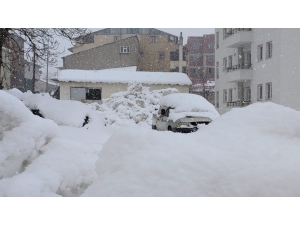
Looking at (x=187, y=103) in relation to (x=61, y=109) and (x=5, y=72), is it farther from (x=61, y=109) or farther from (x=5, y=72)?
(x=5, y=72)

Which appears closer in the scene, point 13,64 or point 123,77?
point 123,77

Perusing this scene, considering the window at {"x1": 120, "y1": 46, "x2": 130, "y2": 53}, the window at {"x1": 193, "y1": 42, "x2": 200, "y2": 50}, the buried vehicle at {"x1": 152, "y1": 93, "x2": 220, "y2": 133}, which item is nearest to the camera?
the buried vehicle at {"x1": 152, "y1": 93, "x2": 220, "y2": 133}

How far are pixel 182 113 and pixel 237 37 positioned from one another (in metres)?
1.19

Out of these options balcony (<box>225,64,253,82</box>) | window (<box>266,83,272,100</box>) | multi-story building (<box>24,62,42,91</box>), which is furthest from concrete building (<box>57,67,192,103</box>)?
window (<box>266,83,272,100</box>)

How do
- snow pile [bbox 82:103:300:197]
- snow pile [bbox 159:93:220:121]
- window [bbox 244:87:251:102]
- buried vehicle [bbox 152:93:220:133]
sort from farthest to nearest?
window [bbox 244:87:251:102], snow pile [bbox 159:93:220:121], buried vehicle [bbox 152:93:220:133], snow pile [bbox 82:103:300:197]

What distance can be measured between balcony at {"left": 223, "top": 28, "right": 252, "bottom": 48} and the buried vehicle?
0.78 meters

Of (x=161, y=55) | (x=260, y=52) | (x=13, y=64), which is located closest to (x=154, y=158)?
(x=161, y=55)

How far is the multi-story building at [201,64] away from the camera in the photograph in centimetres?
513

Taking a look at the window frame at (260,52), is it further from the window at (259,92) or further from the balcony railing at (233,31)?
the window at (259,92)

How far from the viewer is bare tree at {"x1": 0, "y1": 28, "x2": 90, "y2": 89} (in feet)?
17.1

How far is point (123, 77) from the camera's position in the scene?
5.33 metres

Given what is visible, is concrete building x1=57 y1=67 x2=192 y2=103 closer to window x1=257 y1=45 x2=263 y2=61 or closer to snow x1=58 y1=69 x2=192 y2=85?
snow x1=58 y1=69 x2=192 y2=85
